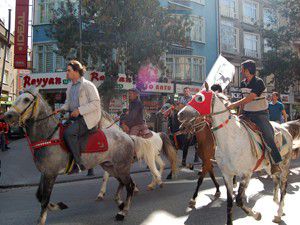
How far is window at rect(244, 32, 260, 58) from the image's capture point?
3650cm

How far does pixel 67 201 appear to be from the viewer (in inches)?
305

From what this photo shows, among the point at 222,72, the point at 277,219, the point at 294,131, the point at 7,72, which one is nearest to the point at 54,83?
the point at 7,72

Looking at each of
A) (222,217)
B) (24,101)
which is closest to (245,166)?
(222,217)

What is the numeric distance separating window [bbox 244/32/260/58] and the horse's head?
32994 mm

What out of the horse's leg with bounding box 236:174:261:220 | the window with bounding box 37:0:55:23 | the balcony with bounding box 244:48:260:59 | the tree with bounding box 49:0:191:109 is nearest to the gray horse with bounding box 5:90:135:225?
the horse's leg with bounding box 236:174:261:220

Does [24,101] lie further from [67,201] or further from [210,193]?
[210,193]

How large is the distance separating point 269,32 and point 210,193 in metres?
24.5

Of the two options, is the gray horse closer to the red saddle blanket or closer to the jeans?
the red saddle blanket

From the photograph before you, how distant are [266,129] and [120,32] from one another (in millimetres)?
13170

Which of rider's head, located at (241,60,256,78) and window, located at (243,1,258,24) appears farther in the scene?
window, located at (243,1,258,24)

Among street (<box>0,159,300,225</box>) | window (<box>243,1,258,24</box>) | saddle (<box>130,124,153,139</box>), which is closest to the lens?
street (<box>0,159,300,225</box>)

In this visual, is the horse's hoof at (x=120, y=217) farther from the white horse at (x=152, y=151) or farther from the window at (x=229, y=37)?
the window at (x=229, y=37)

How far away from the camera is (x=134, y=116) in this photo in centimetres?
883

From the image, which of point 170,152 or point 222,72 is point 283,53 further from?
point 222,72
